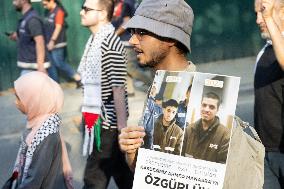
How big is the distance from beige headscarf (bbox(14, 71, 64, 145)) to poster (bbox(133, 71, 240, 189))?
165cm

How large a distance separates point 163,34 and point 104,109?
2357mm

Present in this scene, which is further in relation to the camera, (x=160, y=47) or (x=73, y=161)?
(x=73, y=161)

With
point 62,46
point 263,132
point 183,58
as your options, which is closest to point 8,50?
point 62,46

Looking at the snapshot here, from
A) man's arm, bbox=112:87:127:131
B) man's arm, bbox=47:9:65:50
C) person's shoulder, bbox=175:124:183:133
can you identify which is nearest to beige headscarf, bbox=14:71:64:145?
man's arm, bbox=112:87:127:131

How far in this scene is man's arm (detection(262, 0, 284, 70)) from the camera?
159 inches

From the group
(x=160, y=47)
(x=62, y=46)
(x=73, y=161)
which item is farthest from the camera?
(x=62, y=46)

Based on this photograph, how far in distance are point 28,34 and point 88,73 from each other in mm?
3213

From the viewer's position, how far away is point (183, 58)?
9.61ft

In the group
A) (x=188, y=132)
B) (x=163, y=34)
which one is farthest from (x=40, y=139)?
(x=188, y=132)

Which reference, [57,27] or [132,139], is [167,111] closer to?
[132,139]

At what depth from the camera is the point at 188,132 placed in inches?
94.1

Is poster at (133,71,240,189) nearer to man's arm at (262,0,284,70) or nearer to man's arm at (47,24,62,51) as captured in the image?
man's arm at (262,0,284,70)

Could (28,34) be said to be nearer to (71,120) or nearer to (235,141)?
(71,120)

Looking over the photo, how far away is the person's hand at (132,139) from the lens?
8.25 feet
